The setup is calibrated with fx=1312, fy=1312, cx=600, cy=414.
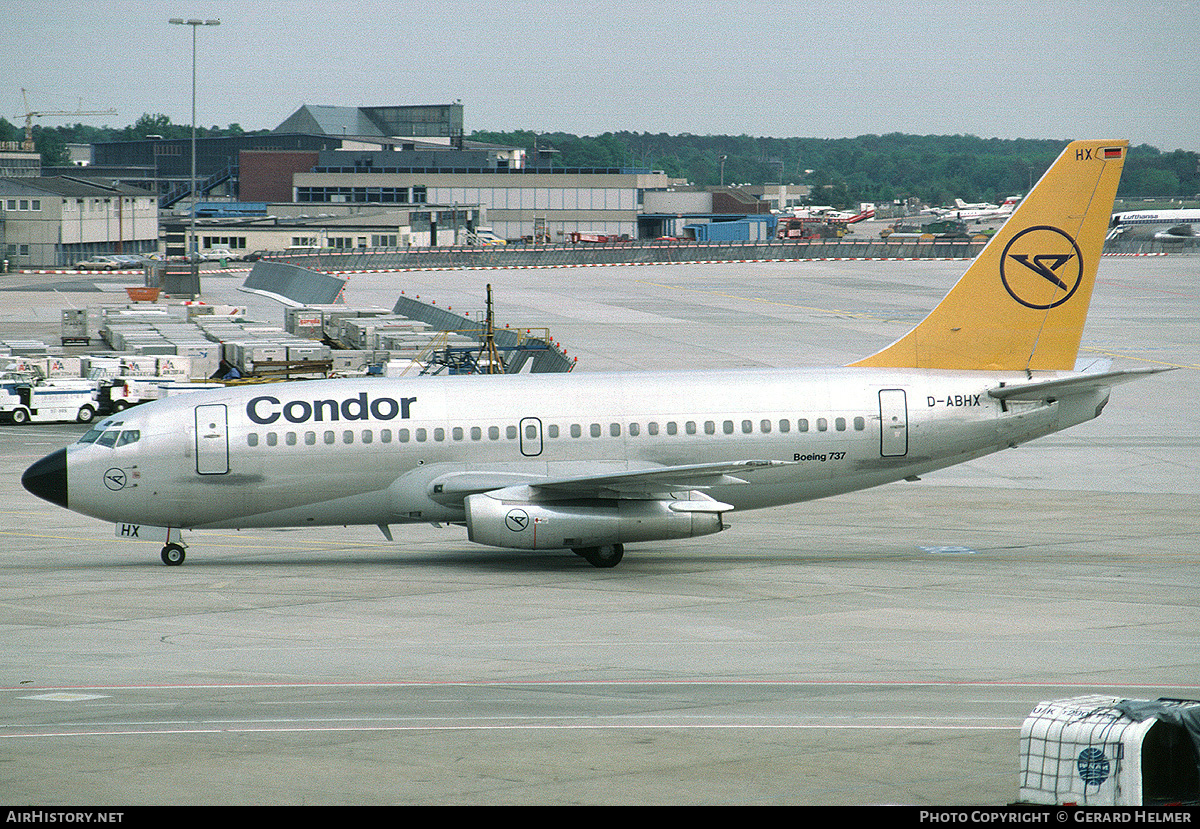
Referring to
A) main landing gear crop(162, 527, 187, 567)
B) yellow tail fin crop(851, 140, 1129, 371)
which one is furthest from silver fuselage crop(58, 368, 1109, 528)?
yellow tail fin crop(851, 140, 1129, 371)

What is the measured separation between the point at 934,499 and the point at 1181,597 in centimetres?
1448

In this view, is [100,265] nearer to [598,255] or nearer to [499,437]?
[598,255]

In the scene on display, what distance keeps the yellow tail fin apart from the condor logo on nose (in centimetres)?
1232

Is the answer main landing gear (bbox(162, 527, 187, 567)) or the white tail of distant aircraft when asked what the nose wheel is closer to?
main landing gear (bbox(162, 527, 187, 567))

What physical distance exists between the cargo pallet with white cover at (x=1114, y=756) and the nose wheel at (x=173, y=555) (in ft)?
78.0

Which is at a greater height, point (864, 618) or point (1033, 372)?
point (1033, 372)

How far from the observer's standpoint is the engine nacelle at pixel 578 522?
29.8 meters

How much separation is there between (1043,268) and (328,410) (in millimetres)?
18379

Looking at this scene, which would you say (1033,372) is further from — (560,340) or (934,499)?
(560,340)

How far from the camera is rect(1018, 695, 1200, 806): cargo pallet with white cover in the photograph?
12547mm

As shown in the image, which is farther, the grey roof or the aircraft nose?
the grey roof

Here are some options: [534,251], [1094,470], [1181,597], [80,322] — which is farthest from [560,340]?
[534,251]

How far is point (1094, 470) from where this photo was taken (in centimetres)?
4559

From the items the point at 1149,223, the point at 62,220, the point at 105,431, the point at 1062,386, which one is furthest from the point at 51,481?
the point at 1149,223
